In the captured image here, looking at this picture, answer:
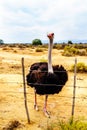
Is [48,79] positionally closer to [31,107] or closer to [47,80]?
[47,80]

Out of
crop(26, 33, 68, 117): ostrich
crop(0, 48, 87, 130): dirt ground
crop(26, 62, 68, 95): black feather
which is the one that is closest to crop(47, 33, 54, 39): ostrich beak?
crop(26, 33, 68, 117): ostrich

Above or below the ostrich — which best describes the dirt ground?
below

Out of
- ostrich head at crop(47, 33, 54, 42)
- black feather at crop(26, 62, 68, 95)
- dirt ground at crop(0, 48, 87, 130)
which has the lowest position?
dirt ground at crop(0, 48, 87, 130)

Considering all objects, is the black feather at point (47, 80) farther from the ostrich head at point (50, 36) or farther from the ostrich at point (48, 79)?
the ostrich head at point (50, 36)

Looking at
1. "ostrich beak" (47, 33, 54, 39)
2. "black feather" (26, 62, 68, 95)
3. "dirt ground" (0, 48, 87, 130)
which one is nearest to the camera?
"dirt ground" (0, 48, 87, 130)

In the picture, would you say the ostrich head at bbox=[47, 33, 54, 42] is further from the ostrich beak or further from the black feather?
the black feather

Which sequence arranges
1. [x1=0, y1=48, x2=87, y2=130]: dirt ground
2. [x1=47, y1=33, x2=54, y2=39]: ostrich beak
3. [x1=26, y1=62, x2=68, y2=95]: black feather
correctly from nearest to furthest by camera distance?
[x1=0, y1=48, x2=87, y2=130]: dirt ground
[x1=26, y1=62, x2=68, y2=95]: black feather
[x1=47, y1=33, x2=54, y2=39]: ostrich beak

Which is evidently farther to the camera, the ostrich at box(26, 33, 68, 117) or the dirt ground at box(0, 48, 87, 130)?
the ostrich at box(26, 33, 68, 117)

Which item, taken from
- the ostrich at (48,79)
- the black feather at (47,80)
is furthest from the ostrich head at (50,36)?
the black feather at (47,80)

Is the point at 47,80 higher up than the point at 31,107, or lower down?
higher up

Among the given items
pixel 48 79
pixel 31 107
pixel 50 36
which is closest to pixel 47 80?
pixel 48 79

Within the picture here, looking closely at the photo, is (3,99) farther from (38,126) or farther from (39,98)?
(38,126)

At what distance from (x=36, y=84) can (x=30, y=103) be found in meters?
1.38

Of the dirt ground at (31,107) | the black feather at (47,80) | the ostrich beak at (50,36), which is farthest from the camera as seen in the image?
the ostrich beak at (50,36)
